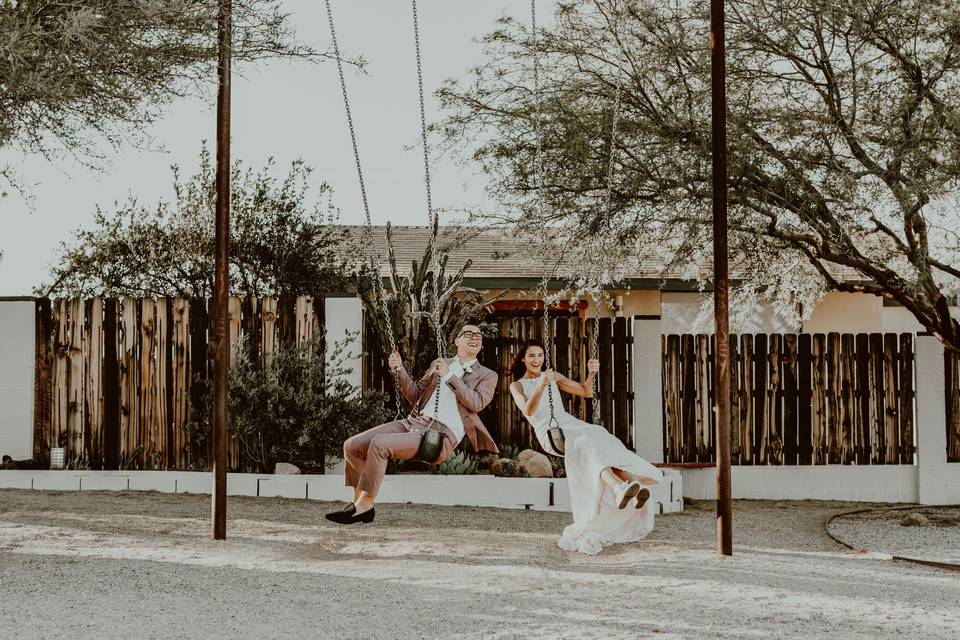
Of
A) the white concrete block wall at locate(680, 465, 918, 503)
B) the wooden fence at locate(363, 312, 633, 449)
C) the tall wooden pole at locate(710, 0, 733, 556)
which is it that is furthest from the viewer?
the white concrete block wall at locate(680, 465, 918, 503)

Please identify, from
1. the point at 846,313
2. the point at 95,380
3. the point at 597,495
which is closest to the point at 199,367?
the point at 95,380

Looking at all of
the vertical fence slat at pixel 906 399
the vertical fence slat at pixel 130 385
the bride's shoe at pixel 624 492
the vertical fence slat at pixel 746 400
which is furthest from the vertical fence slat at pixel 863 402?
the vertical fence slat at pixel 130 385

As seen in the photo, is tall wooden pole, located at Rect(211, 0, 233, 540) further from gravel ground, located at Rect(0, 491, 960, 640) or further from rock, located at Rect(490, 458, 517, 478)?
rock, located at Rect(490, 458, 517, 478)

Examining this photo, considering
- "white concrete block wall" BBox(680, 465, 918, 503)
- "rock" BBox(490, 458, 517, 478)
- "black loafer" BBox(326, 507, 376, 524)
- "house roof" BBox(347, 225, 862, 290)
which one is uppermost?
"house roof" BBox(347, 225, 862, 290)

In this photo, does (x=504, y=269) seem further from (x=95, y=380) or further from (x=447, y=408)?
(x=447, y=408)

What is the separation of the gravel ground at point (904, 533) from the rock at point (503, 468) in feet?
10.5

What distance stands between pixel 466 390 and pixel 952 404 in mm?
6820

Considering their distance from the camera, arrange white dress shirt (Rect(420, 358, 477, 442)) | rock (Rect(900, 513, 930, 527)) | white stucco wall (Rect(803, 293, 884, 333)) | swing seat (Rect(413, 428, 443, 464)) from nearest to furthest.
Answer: swing seat (Rect(413, 428, 443, 464)), white dress shirt (Rect(420, 358, 477, 442)), rock (Rect(900, 513, 930, 527)), white stucco wall (Rect(803, 293, 884, 333))

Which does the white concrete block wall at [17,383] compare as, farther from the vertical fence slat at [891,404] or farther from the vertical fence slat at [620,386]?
the vertical fence slat at [891,404]

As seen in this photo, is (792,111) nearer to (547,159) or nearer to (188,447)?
(547,159)

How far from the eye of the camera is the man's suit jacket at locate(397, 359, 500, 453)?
9.48 m

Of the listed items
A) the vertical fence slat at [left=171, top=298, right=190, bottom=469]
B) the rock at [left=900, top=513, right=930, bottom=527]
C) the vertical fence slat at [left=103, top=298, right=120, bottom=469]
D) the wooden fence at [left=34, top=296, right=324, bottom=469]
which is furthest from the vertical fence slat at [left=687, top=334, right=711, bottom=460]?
the vertical fence slat at [left=103, top=298, right=120, bottom=469]

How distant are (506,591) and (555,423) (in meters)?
2.21

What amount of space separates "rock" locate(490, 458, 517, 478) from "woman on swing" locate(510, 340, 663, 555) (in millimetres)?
2776
